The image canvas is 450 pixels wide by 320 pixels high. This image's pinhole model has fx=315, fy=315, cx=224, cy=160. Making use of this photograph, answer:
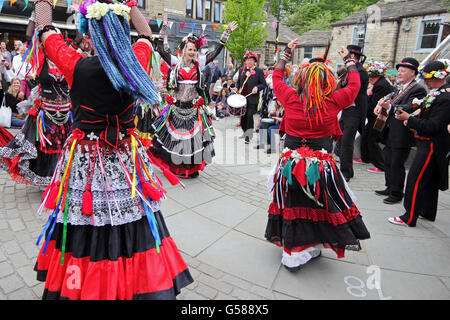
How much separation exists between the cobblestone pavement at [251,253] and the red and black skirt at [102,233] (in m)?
0.63

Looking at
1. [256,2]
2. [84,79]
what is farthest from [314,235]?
[256,2]

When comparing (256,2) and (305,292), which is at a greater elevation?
(256,2)

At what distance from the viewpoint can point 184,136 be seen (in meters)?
5.66

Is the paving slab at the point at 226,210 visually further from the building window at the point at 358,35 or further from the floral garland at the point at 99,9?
the building window at the point at 358,35

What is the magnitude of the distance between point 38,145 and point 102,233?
3029 millimetres

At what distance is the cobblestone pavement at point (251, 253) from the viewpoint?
2842 millimetres

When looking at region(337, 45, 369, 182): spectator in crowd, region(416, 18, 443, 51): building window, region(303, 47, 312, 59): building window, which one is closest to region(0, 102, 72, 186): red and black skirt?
region(337, 45, 369, 182): spectator in crowd

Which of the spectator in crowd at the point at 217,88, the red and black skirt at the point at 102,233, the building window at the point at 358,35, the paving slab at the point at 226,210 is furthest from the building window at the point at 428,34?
the red and black skirt at the point at 102,233

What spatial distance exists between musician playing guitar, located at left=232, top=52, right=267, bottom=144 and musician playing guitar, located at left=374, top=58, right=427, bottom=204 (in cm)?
406

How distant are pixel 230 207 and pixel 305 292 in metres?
1.96

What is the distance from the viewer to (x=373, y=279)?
308 cm
